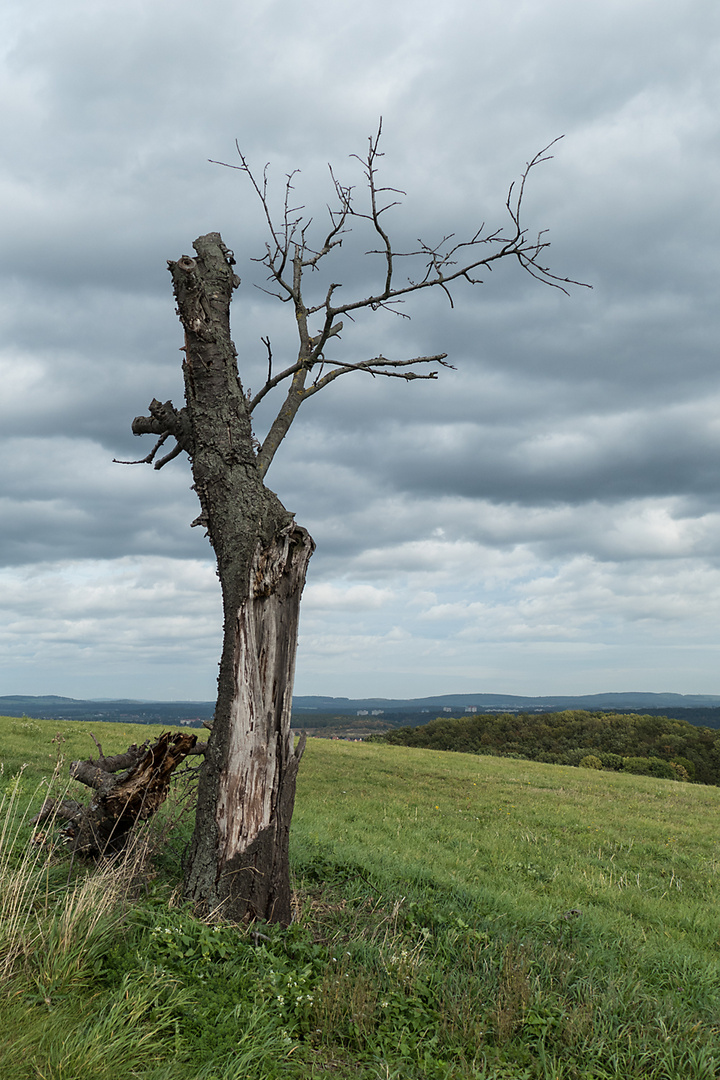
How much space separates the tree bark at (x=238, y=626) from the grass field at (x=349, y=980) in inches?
20.8

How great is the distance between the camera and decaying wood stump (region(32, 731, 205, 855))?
22.0ft

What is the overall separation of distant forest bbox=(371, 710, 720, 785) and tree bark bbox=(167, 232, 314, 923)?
4433 centimetres

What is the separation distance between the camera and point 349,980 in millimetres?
5133

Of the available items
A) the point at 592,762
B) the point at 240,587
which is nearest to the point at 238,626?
the point at 240,587

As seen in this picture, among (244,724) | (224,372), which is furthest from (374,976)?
(224,372)

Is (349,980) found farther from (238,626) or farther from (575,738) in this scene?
(575,738)

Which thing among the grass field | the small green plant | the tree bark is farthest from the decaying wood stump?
the small green plant

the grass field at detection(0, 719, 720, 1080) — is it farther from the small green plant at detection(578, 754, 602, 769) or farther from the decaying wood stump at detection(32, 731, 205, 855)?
the small green plant at detection(578, 754, 602, 769)

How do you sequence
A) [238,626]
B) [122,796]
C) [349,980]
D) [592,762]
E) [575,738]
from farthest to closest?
[575,738], [592,762], [122,796], [238,626], [349,980]

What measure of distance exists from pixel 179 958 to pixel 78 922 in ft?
2.76

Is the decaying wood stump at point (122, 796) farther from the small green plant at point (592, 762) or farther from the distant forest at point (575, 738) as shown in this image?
the distant forest at point (575, 738)

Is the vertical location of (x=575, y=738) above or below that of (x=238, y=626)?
below

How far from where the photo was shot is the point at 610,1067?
4656 millimetres

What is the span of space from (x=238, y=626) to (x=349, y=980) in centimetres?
312
